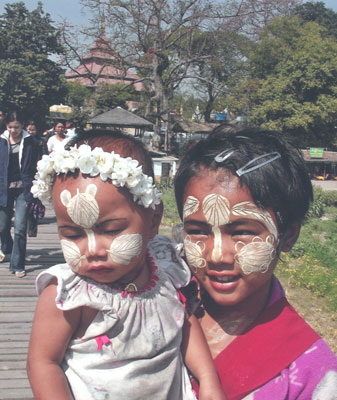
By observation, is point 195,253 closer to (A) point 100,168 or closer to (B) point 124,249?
(B) point 124,249

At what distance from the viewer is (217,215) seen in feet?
5.22

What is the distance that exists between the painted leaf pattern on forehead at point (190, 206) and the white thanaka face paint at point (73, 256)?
392 millimetres

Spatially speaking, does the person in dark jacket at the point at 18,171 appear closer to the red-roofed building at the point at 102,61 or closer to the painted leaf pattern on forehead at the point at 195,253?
the painted leaf pattern on forehead at the point at 195,253

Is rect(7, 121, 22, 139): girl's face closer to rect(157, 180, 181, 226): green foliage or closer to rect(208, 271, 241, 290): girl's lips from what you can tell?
rect(208, 271, 241, 290): girl's lips

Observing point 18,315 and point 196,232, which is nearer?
point 196,232

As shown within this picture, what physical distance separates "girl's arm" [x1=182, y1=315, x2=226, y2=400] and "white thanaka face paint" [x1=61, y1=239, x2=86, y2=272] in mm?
462

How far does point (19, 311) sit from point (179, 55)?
1835cm

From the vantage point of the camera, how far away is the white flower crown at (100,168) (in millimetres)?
1630

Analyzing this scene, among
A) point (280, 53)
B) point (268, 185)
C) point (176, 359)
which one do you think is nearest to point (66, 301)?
point (176, 359)

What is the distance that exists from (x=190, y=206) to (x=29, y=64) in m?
31.8

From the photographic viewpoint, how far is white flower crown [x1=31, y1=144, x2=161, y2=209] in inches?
64.2

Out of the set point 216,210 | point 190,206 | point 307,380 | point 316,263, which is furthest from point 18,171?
point 316,263

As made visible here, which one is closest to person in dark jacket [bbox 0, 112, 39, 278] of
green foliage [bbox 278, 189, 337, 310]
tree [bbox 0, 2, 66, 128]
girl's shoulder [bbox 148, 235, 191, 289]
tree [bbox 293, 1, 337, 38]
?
green foliage [bbox 278, 189, 337, 310]

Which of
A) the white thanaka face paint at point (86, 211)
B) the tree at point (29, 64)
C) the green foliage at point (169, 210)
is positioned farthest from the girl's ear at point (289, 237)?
the tree at point (29, 64)
